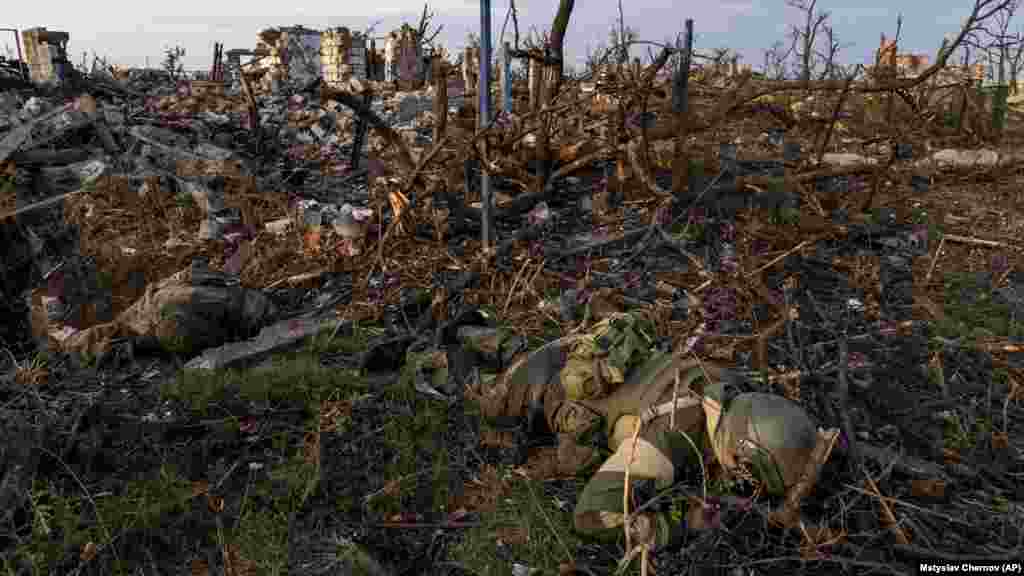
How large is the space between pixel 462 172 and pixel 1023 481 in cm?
389

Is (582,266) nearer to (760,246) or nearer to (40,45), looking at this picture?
(760,246)

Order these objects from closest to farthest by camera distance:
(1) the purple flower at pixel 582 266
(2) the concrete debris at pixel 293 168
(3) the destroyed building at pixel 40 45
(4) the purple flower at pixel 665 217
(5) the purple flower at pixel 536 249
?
(1) the purple flower at pixel 582 266, (5) the purple flower at pixel 536 249, (2) the concrete debris at pixel 293 168, (4) the purple flower at pixel 665 217, (3) the destroyed building at pixel 40 45

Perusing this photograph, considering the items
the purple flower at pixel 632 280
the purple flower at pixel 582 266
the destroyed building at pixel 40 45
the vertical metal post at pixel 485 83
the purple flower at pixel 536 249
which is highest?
the destroyed building at pixel 40 45

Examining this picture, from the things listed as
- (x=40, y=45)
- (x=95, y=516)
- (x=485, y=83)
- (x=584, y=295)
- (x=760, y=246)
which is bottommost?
(x=95, y=516)

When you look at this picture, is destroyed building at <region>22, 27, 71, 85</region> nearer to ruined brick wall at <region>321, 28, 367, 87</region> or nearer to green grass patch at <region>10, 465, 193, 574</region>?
ruined brick wall at <region>321, 28, 367, 87</region>

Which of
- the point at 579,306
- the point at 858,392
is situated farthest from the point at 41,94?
the point at 858,392

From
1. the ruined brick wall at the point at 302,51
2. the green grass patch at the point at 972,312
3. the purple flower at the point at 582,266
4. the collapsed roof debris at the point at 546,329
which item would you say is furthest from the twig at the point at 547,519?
the ruined brick wall at the point at 302,51

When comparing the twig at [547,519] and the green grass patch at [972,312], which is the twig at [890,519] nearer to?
the twig at [547,519]

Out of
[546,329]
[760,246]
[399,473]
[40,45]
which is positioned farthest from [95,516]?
[40,45]

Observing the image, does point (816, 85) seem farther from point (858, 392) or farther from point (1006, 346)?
point (858, 392)

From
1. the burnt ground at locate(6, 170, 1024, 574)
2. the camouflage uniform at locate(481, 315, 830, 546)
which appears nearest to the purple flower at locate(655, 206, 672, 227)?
the burnt ground at locate(6, 170, 1024, 574)

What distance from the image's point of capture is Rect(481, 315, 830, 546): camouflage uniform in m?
1.78

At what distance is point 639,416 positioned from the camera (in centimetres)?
203

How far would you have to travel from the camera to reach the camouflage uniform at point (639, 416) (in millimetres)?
1776
